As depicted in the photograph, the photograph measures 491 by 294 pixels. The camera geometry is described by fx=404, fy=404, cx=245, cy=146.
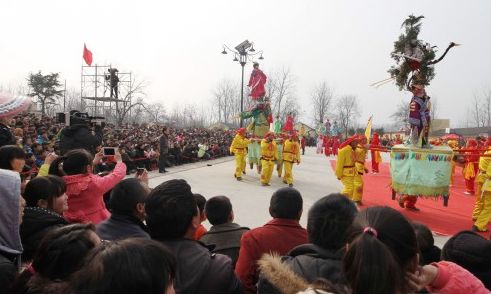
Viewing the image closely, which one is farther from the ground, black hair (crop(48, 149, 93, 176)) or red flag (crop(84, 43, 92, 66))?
red flag (crop(84, 43, 92, 66))

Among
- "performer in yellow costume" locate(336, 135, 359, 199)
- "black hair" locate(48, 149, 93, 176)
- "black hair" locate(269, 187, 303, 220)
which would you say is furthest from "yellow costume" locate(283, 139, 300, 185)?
"black hair" locate(269, 187, 303, 220)

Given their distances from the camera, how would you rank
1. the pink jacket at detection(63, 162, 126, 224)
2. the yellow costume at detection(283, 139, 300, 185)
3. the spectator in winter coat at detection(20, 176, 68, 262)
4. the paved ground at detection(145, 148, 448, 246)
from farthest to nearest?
the yellow costume at detection(283, 139, 300, 185), the paved ground at detection(145, 148, 448, 246), the pink jacket at detection(63, 162, 126, 224), the spectator in winter coat at detection(20, 176, 68, 262)

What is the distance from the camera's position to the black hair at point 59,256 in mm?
1624

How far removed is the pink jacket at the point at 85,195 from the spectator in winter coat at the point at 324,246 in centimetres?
209

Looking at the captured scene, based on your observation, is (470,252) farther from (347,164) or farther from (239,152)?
(239,152)

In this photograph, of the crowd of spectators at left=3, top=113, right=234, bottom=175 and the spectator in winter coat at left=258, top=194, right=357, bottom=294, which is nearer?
the spectator in winter coat at left=258, top=194, right=357, bottom=294

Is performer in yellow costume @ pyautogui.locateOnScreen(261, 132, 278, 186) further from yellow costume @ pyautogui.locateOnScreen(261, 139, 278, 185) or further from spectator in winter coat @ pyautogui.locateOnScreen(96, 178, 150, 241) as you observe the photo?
spectator in winter coat @ pyautogui.locateOnScreen(96, 178, 150, 241)

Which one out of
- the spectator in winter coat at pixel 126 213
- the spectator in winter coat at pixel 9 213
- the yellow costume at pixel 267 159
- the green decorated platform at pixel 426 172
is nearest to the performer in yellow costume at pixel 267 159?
the yellow costume at pixel 267 159

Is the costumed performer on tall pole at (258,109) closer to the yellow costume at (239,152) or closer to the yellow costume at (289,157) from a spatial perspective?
the yellow costume at (239,152)

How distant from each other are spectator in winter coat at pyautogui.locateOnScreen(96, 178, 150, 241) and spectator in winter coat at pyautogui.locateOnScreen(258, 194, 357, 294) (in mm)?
1085

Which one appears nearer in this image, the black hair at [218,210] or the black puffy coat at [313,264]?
the black puffy coat at [313,264]

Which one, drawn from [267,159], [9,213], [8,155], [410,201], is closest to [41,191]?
[9,213]

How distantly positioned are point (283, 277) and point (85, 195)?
8.03 ft

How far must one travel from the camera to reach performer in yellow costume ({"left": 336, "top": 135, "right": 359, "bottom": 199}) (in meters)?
8.48
